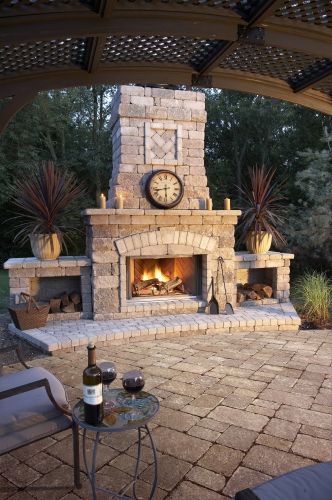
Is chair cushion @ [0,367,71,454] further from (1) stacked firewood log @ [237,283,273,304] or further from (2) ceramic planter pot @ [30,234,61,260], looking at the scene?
(1) stacked firewood log @ [237,283,273,304]

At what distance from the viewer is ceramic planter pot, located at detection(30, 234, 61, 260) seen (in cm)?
489

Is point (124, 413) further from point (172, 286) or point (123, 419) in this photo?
point (172, 286)

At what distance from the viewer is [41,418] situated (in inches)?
73.0

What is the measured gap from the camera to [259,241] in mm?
5738

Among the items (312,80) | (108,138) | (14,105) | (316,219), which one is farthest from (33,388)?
(108,138)

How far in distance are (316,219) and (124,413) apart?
7064mm

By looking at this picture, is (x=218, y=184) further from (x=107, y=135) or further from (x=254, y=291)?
(x=254, y=291)

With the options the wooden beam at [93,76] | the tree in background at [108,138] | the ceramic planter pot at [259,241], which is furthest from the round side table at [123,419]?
the tree in background at [108,138]

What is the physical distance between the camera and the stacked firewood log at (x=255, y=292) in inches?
226

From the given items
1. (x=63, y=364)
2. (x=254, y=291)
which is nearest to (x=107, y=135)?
(x=254, y=291)

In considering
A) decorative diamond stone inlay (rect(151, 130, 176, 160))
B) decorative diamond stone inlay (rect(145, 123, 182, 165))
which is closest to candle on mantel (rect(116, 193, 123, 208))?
decorative diamond stone inlay (rect(145, 123, 182, 165))

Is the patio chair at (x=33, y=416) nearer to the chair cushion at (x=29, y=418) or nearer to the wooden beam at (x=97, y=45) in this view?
the chair cushion at (x=29, y=418)

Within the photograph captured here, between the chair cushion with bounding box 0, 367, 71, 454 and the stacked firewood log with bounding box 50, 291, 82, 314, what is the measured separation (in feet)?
9.60

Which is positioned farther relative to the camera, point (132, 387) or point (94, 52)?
point (132, 387)
